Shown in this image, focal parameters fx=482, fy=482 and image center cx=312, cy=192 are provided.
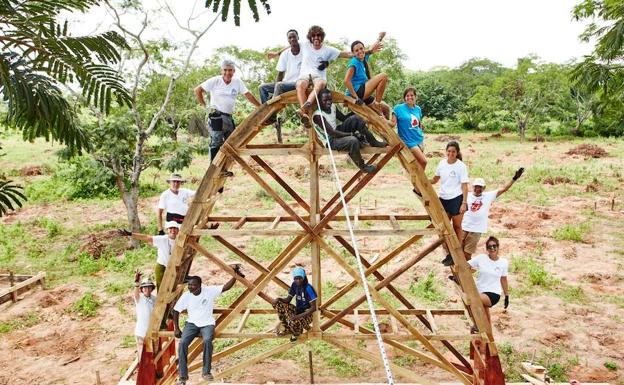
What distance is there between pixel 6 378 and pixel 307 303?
7.08m

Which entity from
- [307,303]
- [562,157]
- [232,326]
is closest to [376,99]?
[307,303]

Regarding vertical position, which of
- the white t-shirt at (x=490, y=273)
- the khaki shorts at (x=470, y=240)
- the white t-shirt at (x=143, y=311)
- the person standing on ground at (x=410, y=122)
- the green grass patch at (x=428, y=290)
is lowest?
the green grass patch at (x=428, y=290)

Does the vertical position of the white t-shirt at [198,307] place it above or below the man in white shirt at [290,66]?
below

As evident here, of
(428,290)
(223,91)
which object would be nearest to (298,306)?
(223,91)

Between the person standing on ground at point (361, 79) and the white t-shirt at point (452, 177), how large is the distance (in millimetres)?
1418

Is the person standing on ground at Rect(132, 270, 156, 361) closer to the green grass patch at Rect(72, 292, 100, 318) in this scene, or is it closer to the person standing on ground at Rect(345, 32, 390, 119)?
the person standing on ground at Rect(345, 32, 390, 119)

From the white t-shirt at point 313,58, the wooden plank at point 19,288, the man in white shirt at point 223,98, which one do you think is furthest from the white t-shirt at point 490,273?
the wooden plank at point 19,288

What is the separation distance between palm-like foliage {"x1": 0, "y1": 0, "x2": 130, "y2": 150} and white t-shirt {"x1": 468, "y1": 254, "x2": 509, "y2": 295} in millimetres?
5244

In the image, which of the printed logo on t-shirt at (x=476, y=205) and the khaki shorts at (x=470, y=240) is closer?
the printed logo on t-shirt at (x=476, y=205)

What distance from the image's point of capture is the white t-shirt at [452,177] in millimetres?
6961

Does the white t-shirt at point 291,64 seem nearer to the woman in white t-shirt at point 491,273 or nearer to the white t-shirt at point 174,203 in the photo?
the white t-shirt at point 174,203

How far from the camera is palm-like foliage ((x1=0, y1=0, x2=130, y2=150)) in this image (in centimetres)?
532

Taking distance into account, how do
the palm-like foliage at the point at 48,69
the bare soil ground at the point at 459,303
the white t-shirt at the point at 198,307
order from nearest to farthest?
the palm-like foliage at the point at 48,69
the white t-shirt at the point at 198,307
the bare soil ground at the point at 459,303

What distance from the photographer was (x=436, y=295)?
12484mm
